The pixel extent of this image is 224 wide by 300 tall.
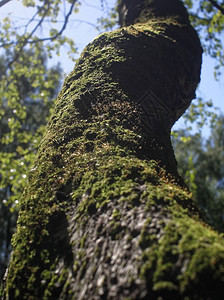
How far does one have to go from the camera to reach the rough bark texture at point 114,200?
3.50ft

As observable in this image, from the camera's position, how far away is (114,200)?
4.88ft

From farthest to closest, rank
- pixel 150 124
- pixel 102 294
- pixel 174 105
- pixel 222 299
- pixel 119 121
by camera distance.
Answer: pixel 174 105 < pixel 150 124 < pixel 119 121 < pixel 102 294 < pixel 222 299

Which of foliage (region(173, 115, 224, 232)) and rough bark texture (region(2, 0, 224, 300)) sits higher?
foliage (region(173, 115, 224, 232))

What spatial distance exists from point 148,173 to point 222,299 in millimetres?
872

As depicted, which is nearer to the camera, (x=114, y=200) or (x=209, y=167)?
(x=114, y=200)

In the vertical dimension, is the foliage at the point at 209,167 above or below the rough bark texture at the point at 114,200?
above

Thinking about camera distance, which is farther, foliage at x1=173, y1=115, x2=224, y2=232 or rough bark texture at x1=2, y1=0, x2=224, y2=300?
foliage at x1=173, y1=115, x2=224, y2=232

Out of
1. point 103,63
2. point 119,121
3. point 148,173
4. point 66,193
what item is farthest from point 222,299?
point 103,63

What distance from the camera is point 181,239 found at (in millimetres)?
1121

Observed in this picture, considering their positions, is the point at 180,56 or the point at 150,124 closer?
the point at 150,124

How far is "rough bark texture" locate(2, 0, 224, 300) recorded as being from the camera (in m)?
1.07

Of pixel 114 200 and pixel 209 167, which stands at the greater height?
pixel 209 167

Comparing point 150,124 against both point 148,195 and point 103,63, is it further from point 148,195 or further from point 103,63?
point 148,195

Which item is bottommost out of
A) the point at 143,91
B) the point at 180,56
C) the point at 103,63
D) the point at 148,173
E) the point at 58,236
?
the point at 58,236
